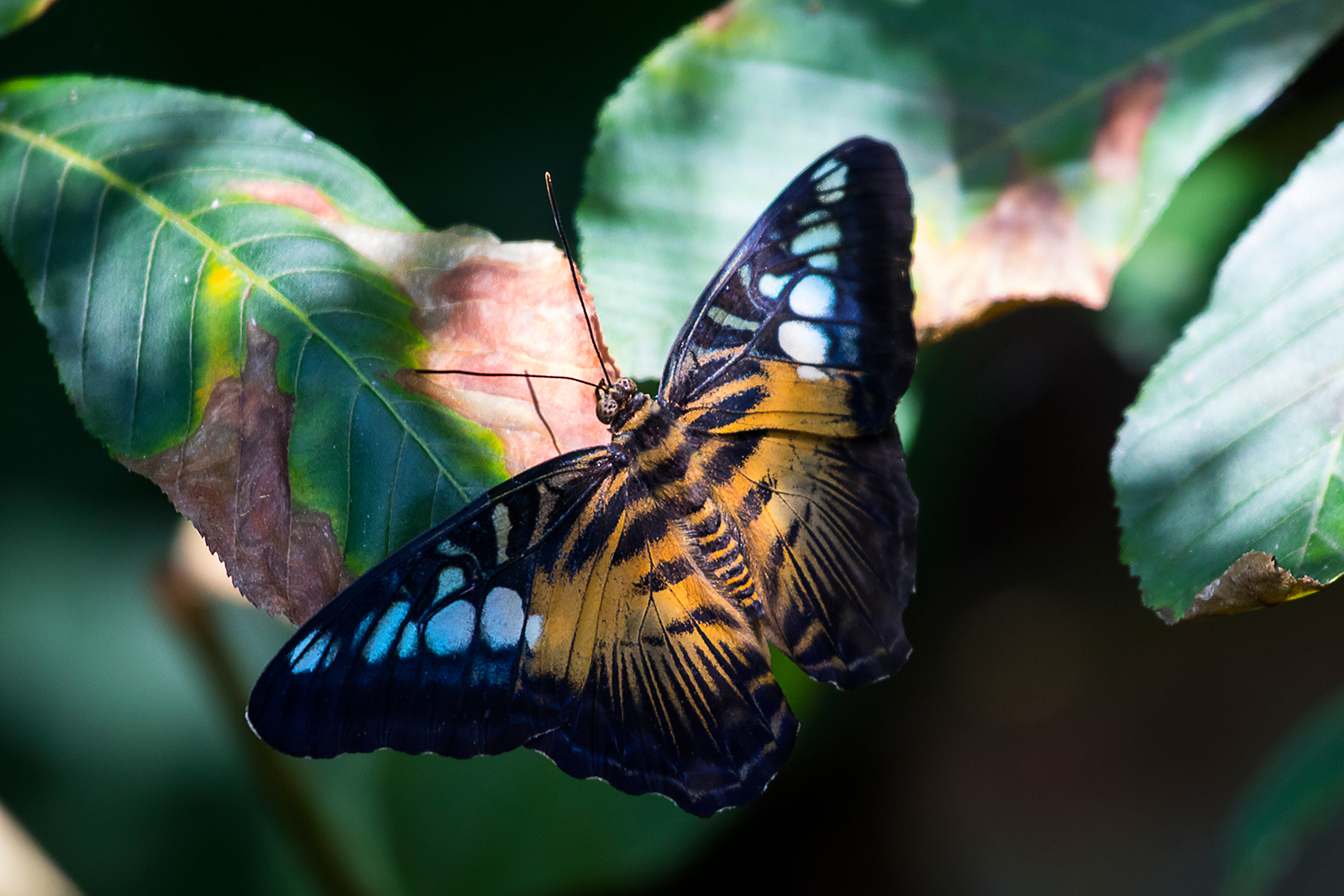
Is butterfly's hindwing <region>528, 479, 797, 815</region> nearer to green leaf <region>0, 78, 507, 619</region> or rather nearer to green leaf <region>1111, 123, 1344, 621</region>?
green leaf <region>0, 78, 507, 619</region>

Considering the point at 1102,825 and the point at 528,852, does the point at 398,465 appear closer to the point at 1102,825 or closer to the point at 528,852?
the point at 528,852

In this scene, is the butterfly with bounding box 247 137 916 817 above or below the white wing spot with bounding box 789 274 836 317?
below

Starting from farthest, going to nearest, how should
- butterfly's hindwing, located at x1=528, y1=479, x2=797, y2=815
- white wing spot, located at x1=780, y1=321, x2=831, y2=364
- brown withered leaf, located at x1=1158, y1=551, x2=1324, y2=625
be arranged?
white wing spot, located at x1=780, y1=321, x2=831, y2=364, butterfly's hindwing, located at x1=528, y1=479, x2=797, y2=815, brown withered leaf, located at x1=1158, y1=551, x2=1324, y2=625

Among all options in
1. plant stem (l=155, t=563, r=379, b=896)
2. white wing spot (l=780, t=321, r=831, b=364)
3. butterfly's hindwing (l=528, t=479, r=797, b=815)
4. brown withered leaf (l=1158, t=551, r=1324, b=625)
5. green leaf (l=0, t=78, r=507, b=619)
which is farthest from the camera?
plant stem (l=155, t=563, r=379, b=896)

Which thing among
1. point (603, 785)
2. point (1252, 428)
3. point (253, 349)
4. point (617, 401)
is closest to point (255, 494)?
point (253, 349)

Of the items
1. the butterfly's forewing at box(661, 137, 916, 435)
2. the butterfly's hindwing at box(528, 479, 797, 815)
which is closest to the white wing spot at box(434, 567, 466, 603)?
the butterfly's hindwing at box(528, 479, 797, 815)

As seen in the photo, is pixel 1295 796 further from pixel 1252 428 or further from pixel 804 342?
pixel 804 342

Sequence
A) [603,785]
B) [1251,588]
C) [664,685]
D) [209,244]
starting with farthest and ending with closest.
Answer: [603,785] → [664,685] → [209,244] → [1251,588]

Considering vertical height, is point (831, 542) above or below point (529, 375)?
below
